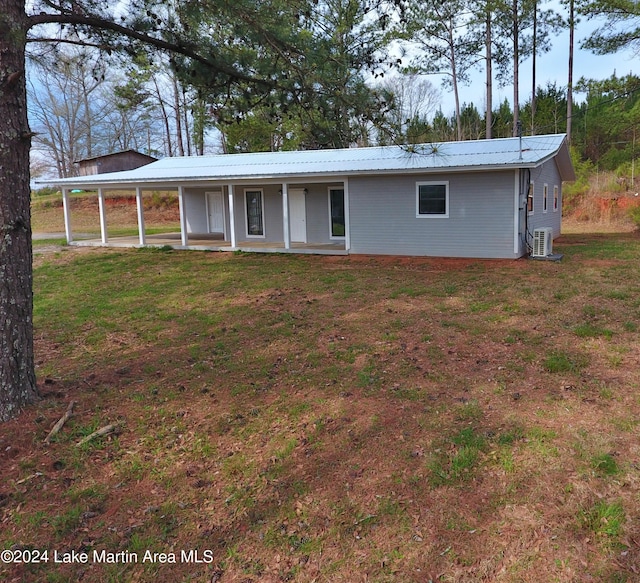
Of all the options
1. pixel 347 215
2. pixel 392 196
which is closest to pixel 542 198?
pixel 392 196

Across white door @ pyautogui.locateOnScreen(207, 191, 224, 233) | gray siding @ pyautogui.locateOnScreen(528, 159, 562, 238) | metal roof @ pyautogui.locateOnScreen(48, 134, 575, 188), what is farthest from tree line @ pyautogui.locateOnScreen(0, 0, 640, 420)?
white door @ pyautogui.locateOnScreen(207, 191, 224, 233)

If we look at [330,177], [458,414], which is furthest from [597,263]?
[458,414]

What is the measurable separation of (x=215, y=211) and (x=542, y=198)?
39.5 ft

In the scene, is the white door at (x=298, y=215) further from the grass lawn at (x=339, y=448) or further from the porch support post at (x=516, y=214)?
the grass lawn at (x=339, y=448)

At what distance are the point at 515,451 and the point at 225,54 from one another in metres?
5.28

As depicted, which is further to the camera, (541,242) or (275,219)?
(275,219)

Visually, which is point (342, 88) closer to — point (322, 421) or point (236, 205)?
point (322, 421)

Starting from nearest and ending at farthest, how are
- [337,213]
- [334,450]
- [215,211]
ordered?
[334,450]
[337,213]
[215,211]

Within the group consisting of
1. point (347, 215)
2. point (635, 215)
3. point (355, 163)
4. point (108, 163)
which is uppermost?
point (108, 163)

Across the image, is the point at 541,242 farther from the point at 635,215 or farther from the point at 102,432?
the point at 102,432

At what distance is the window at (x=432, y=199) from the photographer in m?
12.6

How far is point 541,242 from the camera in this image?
11984 mm

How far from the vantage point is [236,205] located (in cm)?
1753

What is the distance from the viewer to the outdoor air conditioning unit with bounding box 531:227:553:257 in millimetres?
11953
